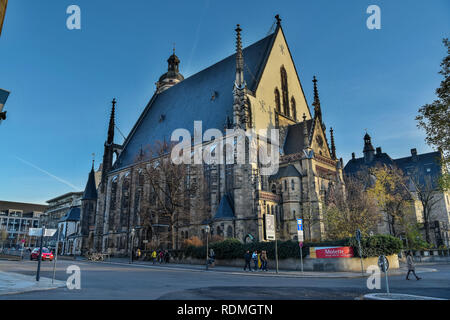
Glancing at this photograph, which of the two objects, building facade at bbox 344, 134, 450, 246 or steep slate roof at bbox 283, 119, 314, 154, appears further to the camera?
building facade at bbox 344, 134, 450, 246

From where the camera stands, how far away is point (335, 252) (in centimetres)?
2267

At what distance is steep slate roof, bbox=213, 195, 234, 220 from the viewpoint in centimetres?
3306

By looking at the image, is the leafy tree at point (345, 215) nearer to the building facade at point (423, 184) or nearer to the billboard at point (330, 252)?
the billboard at point (330, 252)

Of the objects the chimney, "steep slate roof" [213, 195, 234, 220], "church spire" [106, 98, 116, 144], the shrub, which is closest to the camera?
the shrub

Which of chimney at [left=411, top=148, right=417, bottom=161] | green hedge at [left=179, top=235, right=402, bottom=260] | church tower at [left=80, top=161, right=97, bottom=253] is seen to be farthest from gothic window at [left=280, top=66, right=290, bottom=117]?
church tower at [left=80, top=161, right=97, bottom=253]

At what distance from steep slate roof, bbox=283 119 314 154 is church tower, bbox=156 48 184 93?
31907mm

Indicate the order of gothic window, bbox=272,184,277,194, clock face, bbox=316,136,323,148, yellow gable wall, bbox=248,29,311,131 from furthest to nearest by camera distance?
clock face, bbox=316,136,323,148, yellow gable wall, bbox=248,29,311,131, gothic window, bbox=272,184,277,194

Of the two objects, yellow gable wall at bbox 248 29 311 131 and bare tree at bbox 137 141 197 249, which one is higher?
yellow gable wall at bbox 248 29 311 131

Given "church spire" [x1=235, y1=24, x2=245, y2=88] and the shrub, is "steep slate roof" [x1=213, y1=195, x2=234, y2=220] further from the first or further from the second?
the shrub

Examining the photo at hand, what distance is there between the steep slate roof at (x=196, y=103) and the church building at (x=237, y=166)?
0.18 meters

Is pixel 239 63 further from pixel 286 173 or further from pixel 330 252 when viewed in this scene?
pixel 330 252

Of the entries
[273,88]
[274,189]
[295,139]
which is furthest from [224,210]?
[273,88]

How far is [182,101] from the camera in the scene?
5025cm
